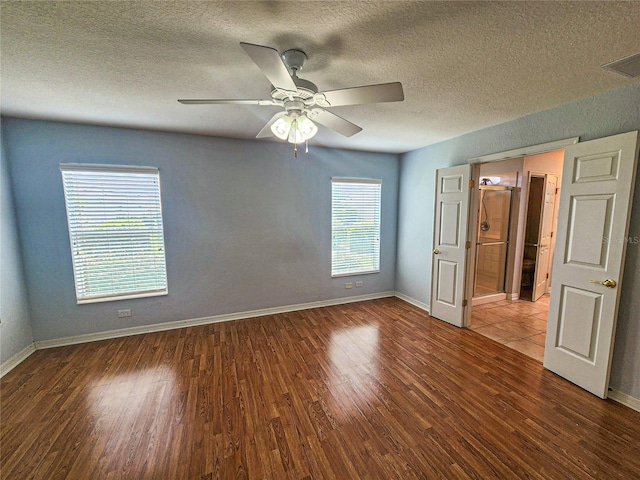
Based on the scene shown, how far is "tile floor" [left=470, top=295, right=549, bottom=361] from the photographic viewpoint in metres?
2.96

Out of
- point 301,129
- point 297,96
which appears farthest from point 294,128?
point 297,96

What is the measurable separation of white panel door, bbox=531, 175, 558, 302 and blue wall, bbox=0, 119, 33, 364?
7.11 metres

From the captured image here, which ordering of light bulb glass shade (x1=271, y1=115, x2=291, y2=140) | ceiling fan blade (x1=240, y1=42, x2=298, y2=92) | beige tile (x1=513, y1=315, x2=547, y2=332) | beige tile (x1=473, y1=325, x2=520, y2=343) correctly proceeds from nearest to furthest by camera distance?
ceiling fan blade (x1=240, y1=42, x2=298, y2=92)
light bulb glass shade (x1=271, y1=115, x2=291, y2=140)
beige tile (x1=473, y1=325, x2=520, y2=343)
beige tile (x1=513, y1=315, x2=547, y2=332)

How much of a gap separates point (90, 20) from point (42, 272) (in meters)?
2.89

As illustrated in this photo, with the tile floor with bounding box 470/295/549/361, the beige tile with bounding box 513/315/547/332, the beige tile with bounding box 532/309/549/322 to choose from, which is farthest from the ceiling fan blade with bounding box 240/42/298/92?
the beige tile with bounding box 532/309/549/322

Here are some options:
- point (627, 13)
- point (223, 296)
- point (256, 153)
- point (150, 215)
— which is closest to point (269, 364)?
point (223, 296)

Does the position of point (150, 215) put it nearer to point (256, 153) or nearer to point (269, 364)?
point (256, 153)

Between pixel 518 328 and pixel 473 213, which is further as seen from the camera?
pixel 518 328

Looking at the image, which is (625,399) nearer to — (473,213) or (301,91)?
(473,213)

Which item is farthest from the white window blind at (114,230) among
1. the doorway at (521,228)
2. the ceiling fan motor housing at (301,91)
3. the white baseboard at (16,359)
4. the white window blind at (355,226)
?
the doorway at (521,228)

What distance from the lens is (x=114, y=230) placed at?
3025mm

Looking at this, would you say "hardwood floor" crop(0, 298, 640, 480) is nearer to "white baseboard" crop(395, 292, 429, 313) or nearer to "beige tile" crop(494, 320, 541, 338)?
"beige tile" crop(494, 320, 541, 338)

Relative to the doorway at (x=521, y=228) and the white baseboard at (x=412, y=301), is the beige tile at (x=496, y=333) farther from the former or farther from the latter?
the white baseboard at (x=412, y=301)

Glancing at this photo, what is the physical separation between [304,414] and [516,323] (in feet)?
10.9
